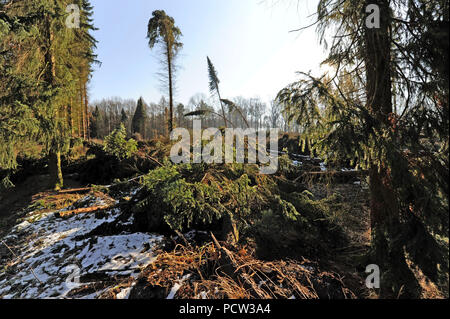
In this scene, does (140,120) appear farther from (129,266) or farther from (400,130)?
(400,130)

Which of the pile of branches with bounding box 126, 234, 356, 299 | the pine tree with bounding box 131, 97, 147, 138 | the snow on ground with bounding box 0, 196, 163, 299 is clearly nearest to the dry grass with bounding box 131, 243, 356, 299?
the pile of branches with bounding box 126, 234, 356, 299

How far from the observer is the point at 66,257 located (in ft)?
12.8

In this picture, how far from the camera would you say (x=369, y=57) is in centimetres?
236

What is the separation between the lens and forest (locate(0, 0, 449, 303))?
6.45ft

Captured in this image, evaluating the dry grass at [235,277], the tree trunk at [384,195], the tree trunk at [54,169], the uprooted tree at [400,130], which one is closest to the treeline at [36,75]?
the tree trunk at [54,169]

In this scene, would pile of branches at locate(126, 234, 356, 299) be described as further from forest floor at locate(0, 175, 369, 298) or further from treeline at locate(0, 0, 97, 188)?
treeline at locate(0, 0, 97, 188)

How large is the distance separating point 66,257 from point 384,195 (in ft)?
18.0

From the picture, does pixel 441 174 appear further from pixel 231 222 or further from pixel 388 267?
pixel 231 222

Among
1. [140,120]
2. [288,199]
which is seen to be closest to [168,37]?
[288,199]

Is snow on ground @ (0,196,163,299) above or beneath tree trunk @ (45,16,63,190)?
beneath

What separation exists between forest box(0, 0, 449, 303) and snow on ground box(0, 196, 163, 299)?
31mm

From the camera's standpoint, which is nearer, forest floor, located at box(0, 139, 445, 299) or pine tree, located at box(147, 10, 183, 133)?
forest floor, located at box(0, 139, 445, 299)

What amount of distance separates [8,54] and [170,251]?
905 centimetres
